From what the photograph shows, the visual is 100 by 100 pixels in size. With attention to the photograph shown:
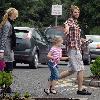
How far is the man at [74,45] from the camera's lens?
1257 cm

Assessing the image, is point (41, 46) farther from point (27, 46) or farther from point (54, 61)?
point (54, 61)

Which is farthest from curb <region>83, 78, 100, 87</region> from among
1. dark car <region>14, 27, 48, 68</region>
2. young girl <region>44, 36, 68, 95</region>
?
dark car <region>14, 27, 48, 68</region>

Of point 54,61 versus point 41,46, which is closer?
point 54,61

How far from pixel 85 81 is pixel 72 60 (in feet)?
7.99

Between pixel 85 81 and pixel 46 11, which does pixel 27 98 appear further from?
pixel 46 11

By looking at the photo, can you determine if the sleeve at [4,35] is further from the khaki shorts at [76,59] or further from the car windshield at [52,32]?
the car windshield at [52,32]

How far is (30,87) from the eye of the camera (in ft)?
45.5

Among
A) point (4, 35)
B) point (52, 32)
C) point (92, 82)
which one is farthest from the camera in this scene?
point (52, 32)

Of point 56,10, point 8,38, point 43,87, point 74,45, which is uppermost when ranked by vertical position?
point 56,10

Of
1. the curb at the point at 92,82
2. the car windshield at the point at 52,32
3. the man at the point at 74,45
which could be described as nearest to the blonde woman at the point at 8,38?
the man at the point at 74,45

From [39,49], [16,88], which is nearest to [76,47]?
[16,88]

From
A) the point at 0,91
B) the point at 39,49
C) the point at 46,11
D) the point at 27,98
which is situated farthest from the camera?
the point at 46,11

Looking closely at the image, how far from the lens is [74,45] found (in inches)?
497

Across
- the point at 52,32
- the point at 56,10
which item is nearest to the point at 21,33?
the point at 52,32
